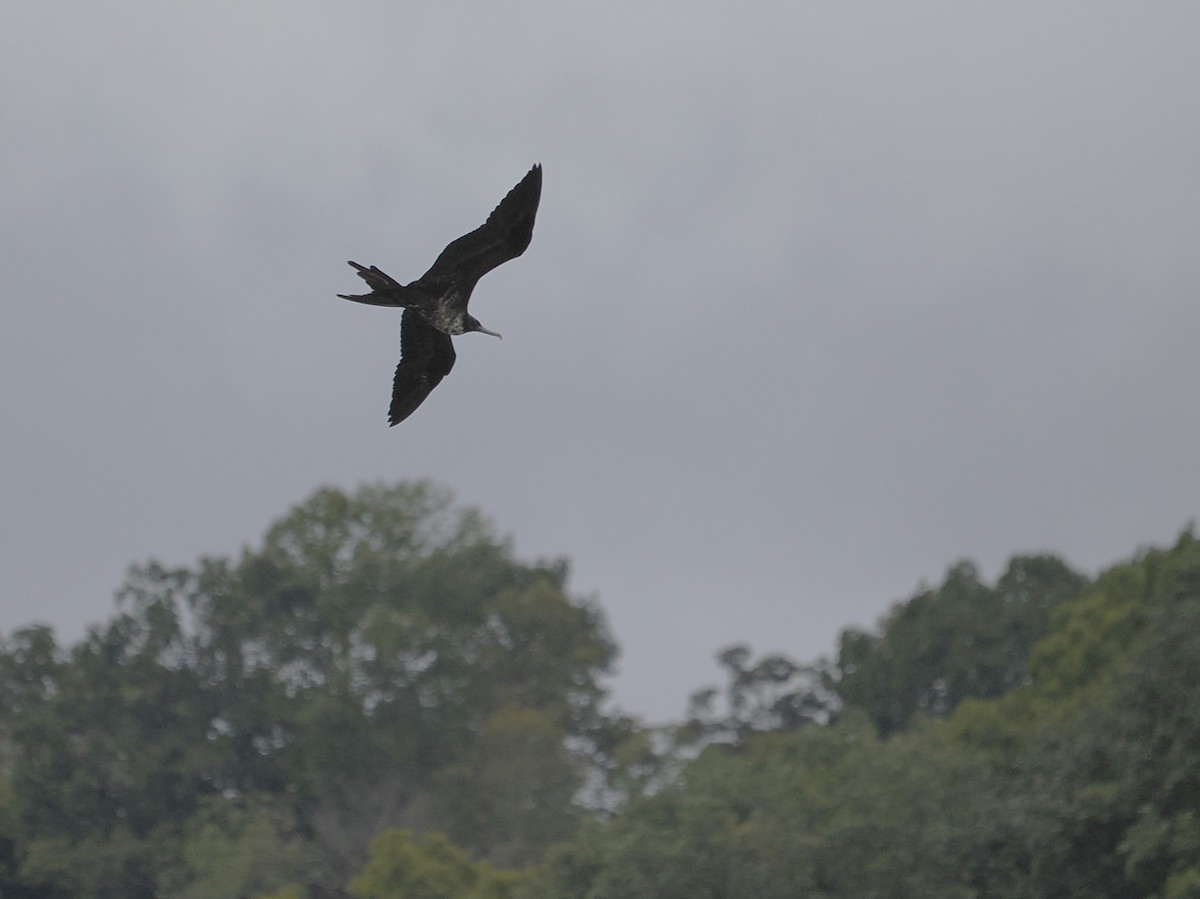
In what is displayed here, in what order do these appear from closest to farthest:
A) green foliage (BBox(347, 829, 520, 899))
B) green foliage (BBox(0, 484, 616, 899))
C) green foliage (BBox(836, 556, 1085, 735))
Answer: green foliage (BBox(347, 829, 520, 899))
green foliage (BBox(0, 484, 616, 899))
green foliage (BBox(836, 556, 1085, 735))

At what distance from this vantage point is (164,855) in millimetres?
65188

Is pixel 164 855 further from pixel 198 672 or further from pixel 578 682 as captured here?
pixel 578 682

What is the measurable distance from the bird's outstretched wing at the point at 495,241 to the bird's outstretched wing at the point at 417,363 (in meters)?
0.65

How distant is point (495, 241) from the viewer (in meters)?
18.1

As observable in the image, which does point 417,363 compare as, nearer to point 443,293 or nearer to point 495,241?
point 443,293

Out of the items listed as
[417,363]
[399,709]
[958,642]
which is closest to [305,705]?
[399,709]

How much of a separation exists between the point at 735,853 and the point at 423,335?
16.1 m

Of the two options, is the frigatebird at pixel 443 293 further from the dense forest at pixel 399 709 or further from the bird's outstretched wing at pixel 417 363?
the dense forest at pixel 399 709

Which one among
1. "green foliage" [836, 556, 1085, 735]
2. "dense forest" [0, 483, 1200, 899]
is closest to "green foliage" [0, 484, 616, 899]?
"dense forest" [0, 483, 1200, 899]

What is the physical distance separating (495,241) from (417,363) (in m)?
1.61

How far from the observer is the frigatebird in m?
17.9

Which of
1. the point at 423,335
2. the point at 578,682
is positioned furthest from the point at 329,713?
the point at 423,335

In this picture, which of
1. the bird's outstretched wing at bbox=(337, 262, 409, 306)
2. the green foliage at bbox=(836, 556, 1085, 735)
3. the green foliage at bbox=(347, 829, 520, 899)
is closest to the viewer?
the bird's outstretched wing at bbox=(337, 262, 409, 306)

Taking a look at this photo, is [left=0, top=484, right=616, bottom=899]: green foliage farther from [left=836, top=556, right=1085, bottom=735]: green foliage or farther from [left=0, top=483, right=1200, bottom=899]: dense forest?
[left=836, top=556, right=1085, bottom=735]: green foliage
